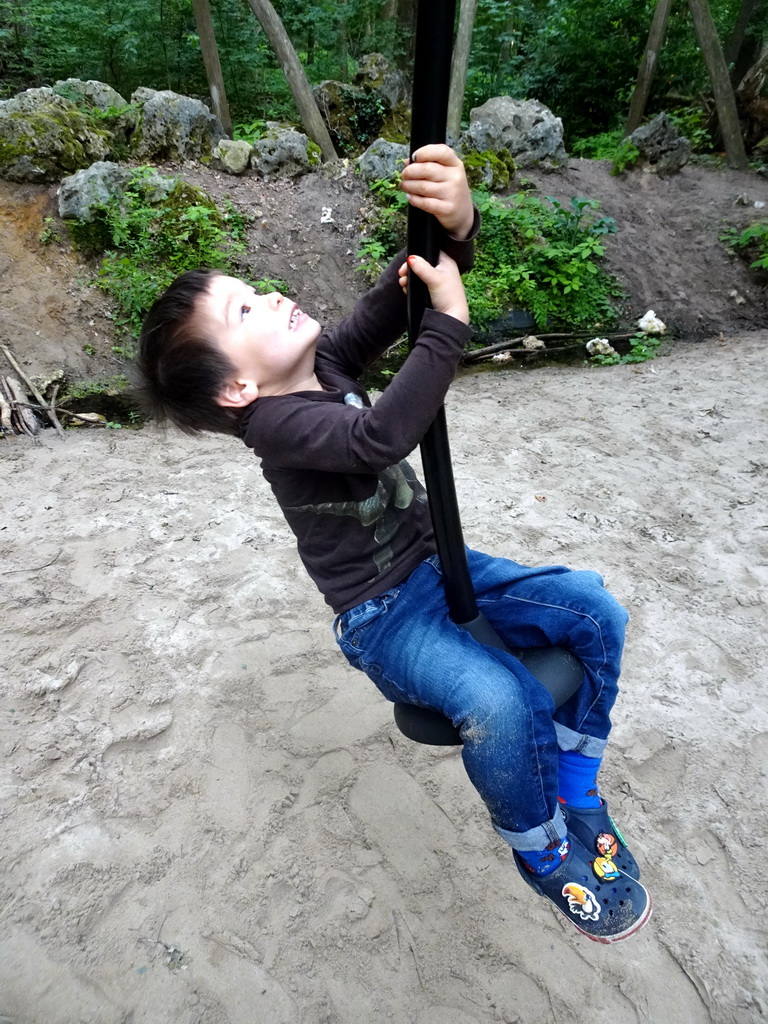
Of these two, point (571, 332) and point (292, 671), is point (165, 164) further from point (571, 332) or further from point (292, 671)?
point (292, 671)

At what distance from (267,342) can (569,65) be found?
11.9m

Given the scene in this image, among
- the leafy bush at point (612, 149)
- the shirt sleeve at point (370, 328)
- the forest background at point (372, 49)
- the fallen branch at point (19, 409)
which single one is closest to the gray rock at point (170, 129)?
the forest background at point (372, 49)

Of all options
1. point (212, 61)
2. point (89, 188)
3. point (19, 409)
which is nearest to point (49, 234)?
point (89, 188)

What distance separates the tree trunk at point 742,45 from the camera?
9.66 meters

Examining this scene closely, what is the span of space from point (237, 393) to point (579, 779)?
1.18 metres

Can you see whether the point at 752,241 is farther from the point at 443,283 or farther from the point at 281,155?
the point at 443,283

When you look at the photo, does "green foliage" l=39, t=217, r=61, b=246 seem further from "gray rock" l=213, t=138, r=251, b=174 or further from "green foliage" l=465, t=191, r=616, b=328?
"green foliage" l=465, t=191, r=616, b=328

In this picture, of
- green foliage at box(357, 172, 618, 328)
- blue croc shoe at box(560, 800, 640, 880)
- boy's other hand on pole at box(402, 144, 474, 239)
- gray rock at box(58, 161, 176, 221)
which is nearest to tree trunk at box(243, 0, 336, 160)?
green foliage at box(357, 172, 618, 328)

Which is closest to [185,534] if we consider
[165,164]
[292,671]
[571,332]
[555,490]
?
[292,671]

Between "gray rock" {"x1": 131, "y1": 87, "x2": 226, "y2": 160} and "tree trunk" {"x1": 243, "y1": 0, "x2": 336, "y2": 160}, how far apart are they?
982 mm

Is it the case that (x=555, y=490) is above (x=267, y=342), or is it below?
below

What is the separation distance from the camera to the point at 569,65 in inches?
420

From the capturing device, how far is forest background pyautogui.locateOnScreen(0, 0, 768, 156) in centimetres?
933

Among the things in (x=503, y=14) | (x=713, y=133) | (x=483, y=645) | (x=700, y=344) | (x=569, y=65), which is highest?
(x=503, y=14)
